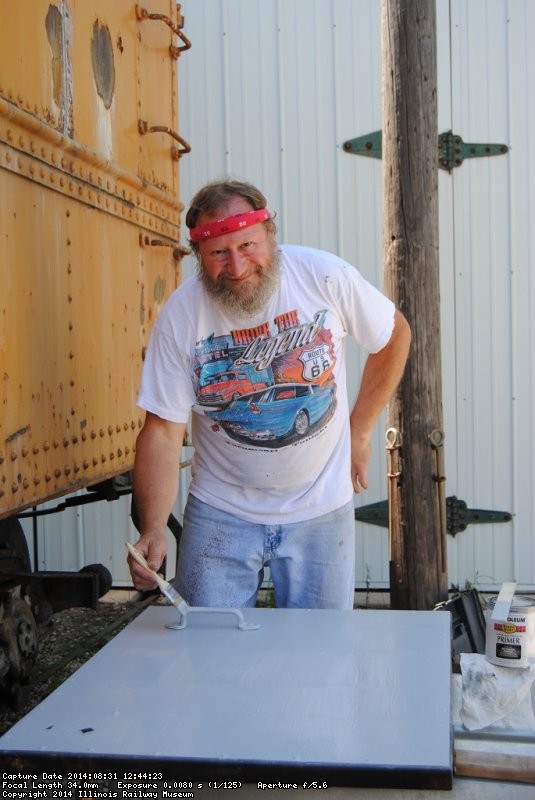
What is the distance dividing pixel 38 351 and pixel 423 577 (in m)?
2.17

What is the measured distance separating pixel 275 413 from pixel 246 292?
14.3 inches

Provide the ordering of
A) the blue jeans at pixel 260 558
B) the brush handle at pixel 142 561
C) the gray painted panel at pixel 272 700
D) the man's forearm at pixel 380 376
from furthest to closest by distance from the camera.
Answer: the man's forearm at pixel 380 376, the blue jeans at pixel 260 558, the brush handle at pixel 142 561, the gray painted panel at pixel 272 700

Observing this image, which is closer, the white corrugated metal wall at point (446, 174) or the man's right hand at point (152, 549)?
the man's right hand at point (152, 549)

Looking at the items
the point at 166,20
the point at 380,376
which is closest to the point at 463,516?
the point at 380,376

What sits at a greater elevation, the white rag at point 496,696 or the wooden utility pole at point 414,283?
the wooden utility pole at point 414,283

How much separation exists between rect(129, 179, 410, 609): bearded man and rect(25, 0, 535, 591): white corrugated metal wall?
2929 millimetres

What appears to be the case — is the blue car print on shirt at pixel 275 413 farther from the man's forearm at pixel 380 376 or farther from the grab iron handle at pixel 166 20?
the grab iron handle at pixel 166 20

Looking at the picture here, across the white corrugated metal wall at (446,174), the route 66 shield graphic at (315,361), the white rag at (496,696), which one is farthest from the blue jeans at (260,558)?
the white corrugated metal wall at (446,174)

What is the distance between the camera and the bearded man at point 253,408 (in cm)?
281

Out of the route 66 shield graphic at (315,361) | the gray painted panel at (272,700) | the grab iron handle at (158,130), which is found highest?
the grab iron handle at (158,130)

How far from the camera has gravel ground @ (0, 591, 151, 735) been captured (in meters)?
4.65

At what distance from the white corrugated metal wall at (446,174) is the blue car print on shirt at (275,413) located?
306cm

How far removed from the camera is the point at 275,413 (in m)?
2.86

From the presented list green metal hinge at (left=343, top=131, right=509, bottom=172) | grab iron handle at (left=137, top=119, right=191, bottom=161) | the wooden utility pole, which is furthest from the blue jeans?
green metal hinge at (left=343, top=131, right=509, bottom=172)
